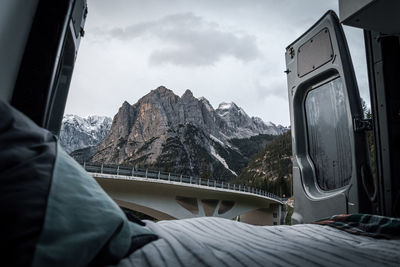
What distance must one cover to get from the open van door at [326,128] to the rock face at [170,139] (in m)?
64.5

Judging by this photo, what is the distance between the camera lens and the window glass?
2746 millimetres

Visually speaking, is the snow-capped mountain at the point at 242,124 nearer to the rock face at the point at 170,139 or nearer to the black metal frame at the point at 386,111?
the rock face at the point at 170,139

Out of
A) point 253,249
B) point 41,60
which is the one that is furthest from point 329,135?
point 41,60

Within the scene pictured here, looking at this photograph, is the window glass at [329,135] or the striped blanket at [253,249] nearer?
the striped blanket at [253,249]

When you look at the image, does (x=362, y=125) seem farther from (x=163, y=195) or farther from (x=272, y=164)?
(x=272, y=164)

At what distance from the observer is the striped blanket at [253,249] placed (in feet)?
2.93

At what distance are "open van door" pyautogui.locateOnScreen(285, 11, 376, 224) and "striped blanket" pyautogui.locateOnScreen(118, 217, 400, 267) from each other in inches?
47.7

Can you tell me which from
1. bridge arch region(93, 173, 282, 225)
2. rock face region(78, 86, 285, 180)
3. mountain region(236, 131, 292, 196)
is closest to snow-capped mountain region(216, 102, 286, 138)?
rock face region(78, 86, 285, 180)

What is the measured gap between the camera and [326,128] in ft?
9.92

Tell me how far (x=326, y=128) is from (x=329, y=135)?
9 centimetres

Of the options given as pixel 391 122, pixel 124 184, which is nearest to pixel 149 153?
pixel 124 184

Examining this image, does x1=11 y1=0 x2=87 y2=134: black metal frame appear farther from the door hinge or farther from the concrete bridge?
the concrete bridge

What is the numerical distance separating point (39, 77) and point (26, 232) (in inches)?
48.5

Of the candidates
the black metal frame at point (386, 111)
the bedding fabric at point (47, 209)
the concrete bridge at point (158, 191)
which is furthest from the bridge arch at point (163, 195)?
the bedding fabric at point (47, 209)
